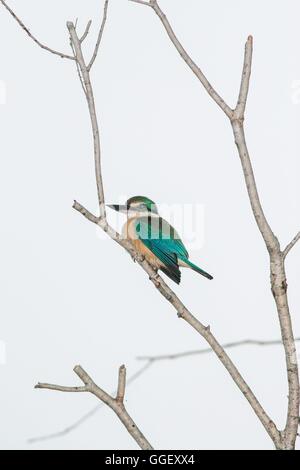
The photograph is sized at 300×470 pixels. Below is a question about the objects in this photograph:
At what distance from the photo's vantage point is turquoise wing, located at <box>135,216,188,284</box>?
15.1ft

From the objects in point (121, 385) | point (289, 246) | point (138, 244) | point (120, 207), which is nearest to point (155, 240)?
point (138, 244)

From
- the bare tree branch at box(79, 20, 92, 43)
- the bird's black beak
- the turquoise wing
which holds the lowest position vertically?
the bare tree branch at box(79, 20, 92, 43)

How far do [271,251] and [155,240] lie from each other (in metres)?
2.68

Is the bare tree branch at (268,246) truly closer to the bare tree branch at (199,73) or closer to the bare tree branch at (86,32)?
the bare tree branch at (199,73)

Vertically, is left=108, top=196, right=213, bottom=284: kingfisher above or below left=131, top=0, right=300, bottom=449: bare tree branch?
above

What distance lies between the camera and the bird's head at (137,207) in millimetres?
4867

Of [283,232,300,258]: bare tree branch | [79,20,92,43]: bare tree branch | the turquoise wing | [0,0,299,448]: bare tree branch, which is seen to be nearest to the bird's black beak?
the turquoise wing

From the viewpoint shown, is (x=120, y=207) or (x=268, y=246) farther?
(x=120, y=207)

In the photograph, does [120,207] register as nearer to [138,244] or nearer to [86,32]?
[138,244]

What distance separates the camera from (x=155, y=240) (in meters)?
4.67

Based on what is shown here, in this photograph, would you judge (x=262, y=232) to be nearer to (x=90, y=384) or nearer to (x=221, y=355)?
(x=221, y=355)

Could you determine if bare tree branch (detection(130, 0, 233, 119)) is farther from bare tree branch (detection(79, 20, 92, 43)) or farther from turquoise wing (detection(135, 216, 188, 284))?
turquoise wing (detection(135, 216, 188, 284))
